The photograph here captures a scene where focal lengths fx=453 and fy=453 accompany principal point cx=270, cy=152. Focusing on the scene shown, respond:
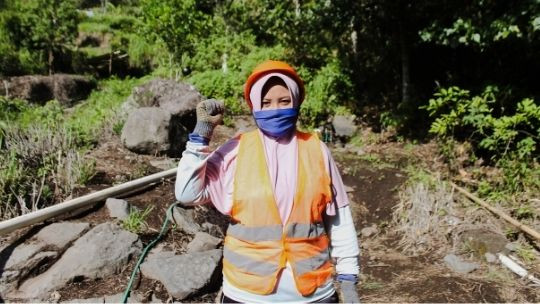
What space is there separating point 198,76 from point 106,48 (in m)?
9.63

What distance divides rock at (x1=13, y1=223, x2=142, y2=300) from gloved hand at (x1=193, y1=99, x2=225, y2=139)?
205 centimetres

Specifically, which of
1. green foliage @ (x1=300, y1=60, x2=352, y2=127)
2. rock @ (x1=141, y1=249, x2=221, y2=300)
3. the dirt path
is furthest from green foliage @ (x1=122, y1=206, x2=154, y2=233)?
green foliage @ (x1=300, y1=60, x2=352, y2=127)

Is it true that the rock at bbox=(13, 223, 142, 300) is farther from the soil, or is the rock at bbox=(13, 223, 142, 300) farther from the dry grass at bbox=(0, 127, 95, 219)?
the dry grass at bbox=(0, 127, 95, 219)

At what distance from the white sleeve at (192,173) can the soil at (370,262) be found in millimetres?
1789

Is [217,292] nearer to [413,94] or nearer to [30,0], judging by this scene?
[413,94]

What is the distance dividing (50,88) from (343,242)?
13706 mm

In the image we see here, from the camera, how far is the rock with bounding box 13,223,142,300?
310 centimetres

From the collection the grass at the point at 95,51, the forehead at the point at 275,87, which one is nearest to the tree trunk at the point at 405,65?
the forehead at the point at 275,87

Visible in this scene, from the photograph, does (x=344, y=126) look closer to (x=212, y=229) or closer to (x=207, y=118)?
(x=212, y=229)

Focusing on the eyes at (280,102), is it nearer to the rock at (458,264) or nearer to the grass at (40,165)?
the grass at (40,165)

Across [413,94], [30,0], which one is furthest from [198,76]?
[30,0]

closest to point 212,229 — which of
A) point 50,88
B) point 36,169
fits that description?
point 36,169

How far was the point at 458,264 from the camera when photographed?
4223mm

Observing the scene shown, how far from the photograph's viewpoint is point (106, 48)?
18.8m
